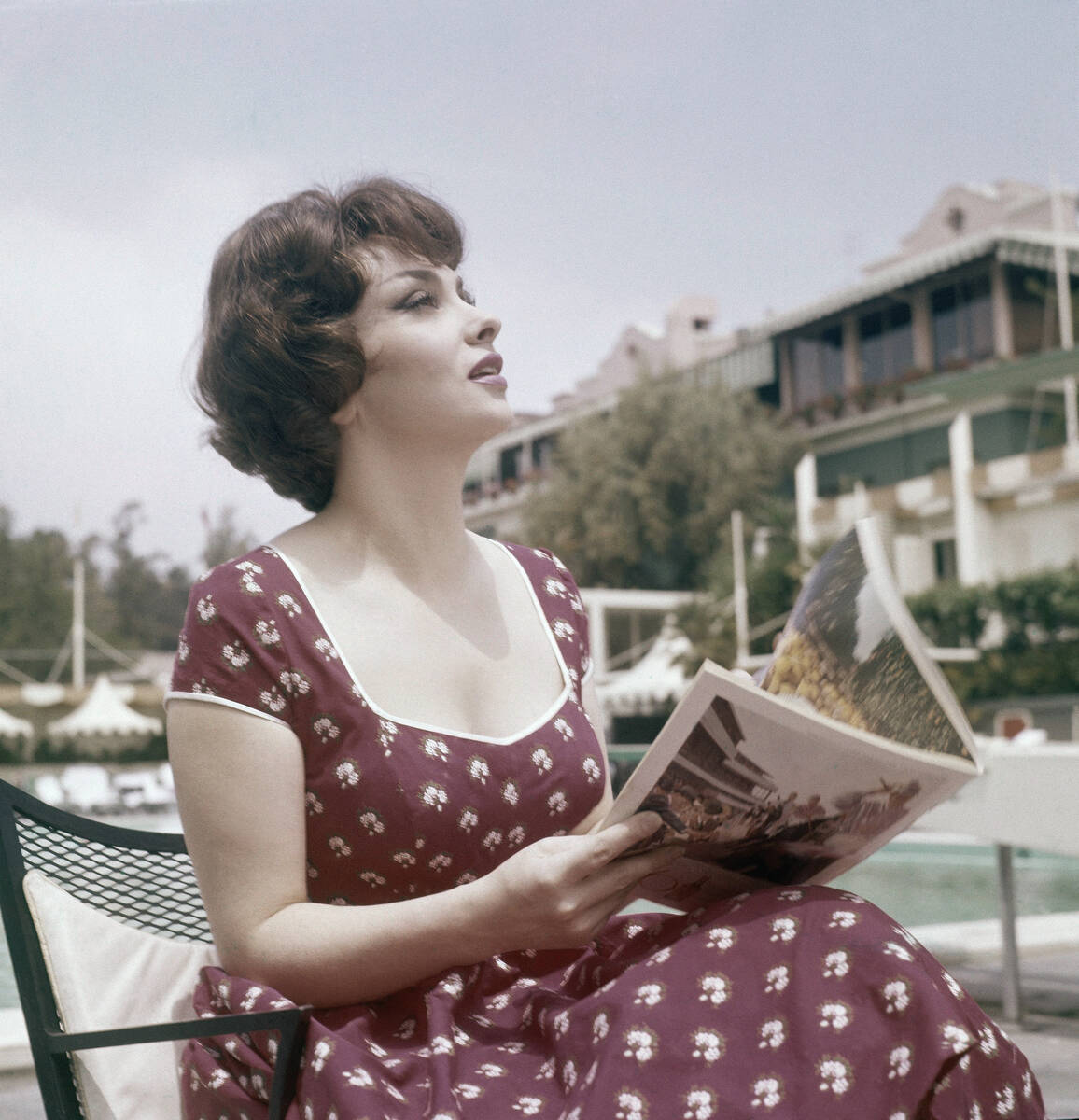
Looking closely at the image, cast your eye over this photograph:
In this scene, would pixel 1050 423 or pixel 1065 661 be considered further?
pixel 1050 423

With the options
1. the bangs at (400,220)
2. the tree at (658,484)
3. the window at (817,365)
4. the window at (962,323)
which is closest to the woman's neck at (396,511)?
the bangs at (400,220)

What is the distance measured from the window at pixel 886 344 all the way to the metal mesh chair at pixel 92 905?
25.9m

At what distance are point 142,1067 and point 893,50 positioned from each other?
37.6 metres

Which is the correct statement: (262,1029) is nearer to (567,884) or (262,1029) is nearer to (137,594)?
(567,884)

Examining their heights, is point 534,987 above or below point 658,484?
below

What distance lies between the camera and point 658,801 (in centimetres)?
102

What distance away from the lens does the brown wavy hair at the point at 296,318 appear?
53.9 inches

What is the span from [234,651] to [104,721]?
21282 millimetres

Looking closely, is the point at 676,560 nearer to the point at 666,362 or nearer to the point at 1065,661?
the point at 666,362

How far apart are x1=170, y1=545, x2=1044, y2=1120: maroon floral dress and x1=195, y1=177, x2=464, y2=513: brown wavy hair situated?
6.9 inches

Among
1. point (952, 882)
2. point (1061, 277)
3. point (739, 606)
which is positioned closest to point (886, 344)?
point (1061, 277)

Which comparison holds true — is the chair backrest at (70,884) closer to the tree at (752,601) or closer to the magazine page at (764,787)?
the magazine page at (764,787)

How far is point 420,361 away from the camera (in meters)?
1.38

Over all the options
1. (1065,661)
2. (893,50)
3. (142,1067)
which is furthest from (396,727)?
(893,50)
